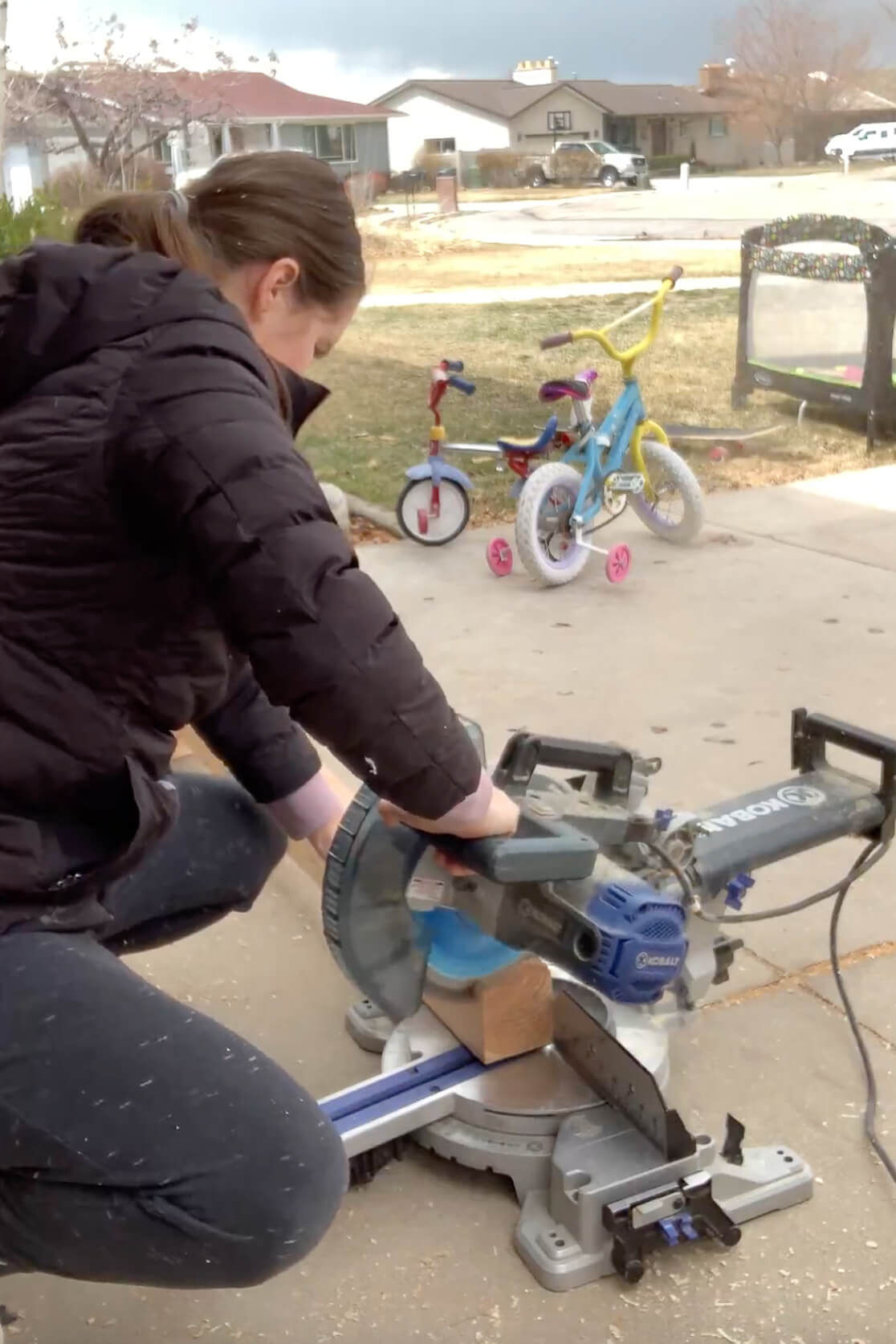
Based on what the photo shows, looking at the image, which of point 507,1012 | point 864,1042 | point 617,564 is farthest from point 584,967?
point 617,564

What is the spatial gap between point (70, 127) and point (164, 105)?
1668mm

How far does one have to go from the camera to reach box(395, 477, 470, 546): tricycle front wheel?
19.4 feet

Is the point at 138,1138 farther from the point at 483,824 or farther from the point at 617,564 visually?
the point at 617,564

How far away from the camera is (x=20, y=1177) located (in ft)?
4.99

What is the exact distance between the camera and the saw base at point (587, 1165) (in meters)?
1.93

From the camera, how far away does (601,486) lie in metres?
5.40

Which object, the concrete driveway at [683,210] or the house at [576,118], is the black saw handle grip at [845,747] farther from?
the house at [576,118]

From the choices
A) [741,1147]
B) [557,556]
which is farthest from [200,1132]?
[557,556]

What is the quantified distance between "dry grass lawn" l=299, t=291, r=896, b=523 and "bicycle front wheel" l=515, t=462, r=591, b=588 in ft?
3.95

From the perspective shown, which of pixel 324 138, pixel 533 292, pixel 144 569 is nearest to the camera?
pixel 144 569

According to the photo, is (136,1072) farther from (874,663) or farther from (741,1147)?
(874,663)

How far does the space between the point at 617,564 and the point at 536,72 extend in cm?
7037

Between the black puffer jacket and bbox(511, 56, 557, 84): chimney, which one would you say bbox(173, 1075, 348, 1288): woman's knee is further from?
bbox(511, 56, 557, 84): chimney

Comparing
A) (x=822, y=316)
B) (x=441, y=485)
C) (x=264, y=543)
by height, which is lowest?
(x=441, y=485)
